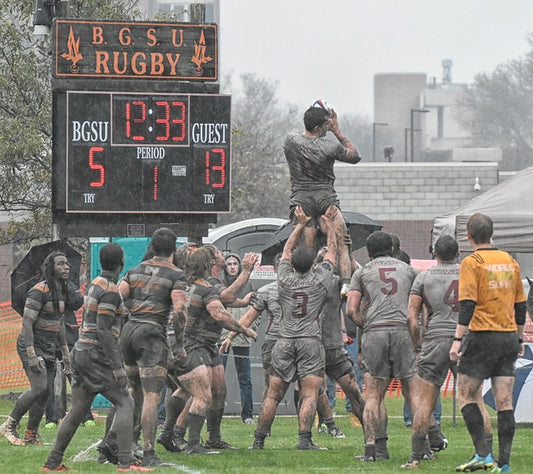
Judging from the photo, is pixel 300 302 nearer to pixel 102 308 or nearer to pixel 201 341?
pixel 201 341

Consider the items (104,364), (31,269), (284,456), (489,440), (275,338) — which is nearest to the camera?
(104,364)

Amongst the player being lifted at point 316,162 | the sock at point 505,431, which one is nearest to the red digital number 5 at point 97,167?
the player being lifted at point 316,162

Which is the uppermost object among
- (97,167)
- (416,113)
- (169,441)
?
(416,113)

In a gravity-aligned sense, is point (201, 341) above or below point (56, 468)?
above

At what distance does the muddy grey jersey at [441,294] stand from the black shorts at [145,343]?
7.13 feet

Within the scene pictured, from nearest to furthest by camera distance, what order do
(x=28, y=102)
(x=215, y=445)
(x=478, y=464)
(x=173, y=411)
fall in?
1. (x=478, y=464)
2. (x=173, y=411)
3. (x=215, y=445)
4. (x=28, y=102)

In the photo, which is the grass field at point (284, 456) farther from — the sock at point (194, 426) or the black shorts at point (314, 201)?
the black shorts at point (314, 201)

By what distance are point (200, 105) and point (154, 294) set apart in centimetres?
621

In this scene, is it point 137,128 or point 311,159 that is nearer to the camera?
point 311,159

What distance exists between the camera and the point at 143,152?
1748cm

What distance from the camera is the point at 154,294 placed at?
38.8 feet

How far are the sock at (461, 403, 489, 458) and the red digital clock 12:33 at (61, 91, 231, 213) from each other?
675 centimetres

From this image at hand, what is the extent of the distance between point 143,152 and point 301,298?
5055 millimetres

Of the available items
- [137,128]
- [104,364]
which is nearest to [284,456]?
[104,364]
